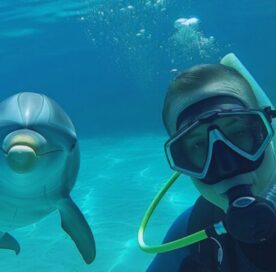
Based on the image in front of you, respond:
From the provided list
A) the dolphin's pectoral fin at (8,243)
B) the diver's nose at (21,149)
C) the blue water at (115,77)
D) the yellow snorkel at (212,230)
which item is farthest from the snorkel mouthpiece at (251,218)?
the blue water at (115,77)

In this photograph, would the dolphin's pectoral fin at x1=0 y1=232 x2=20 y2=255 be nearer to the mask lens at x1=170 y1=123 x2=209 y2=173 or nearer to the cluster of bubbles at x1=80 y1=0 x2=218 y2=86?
the mask lens at x1=170 y1=123 x2=209 y2=173

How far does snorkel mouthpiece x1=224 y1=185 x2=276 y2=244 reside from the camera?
7.10ft

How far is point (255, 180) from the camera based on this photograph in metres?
2.35

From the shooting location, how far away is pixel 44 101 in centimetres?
357

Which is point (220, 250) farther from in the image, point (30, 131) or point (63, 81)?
point (63, 81)

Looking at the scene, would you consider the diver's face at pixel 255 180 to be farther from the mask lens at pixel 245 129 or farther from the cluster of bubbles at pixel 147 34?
the cluster of bubbles at pixel 147 34

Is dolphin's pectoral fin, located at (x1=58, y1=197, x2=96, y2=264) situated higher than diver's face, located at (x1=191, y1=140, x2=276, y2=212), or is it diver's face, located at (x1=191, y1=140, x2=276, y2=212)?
diver's face, located at (x1=191, y1=140, x2=276, y2=212)

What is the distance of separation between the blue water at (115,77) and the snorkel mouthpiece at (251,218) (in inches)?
200

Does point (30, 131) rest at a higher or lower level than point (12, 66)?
higher

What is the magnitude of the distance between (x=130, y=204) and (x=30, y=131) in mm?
7704

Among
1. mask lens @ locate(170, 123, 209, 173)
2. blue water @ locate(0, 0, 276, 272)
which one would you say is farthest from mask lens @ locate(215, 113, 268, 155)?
blue water @ locate(0, 0, 276, 272)

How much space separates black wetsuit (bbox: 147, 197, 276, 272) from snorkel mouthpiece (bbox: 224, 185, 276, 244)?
0.14 m

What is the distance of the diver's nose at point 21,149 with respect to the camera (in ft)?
9.49

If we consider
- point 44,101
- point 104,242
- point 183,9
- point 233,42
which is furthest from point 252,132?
point 233,42
